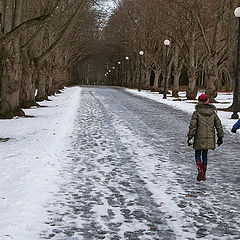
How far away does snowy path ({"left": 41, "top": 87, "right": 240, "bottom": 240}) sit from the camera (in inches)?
174

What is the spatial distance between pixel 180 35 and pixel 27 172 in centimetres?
2632

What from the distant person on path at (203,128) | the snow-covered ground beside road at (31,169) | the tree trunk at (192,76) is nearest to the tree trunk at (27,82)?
the snow-covered ground beside road at (31,169)

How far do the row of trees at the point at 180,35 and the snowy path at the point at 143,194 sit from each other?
1203cm

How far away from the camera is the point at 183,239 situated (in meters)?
4.17

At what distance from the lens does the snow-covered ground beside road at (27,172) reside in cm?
445

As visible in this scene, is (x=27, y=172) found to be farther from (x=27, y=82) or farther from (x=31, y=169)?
(x=27, y=82)

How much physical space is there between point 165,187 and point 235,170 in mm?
2038

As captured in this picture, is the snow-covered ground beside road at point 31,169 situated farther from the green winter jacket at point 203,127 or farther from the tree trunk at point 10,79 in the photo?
the tree trunk at point 10,79

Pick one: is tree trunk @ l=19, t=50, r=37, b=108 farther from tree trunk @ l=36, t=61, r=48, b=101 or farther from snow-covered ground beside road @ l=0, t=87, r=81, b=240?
snow-covered ground beside road @ l=0, t=87, r=81, b=240

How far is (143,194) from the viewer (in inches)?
226

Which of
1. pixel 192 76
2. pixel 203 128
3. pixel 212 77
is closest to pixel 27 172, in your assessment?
pixel 203 128

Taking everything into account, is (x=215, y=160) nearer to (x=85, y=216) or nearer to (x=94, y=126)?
(x=85, y=216)

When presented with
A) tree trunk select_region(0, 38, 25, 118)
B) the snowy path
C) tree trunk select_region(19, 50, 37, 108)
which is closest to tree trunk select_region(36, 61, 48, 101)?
tree trunk select_region(19, 50, 37, 108)

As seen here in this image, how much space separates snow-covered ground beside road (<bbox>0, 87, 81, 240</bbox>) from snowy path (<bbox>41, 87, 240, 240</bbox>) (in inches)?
8.6
